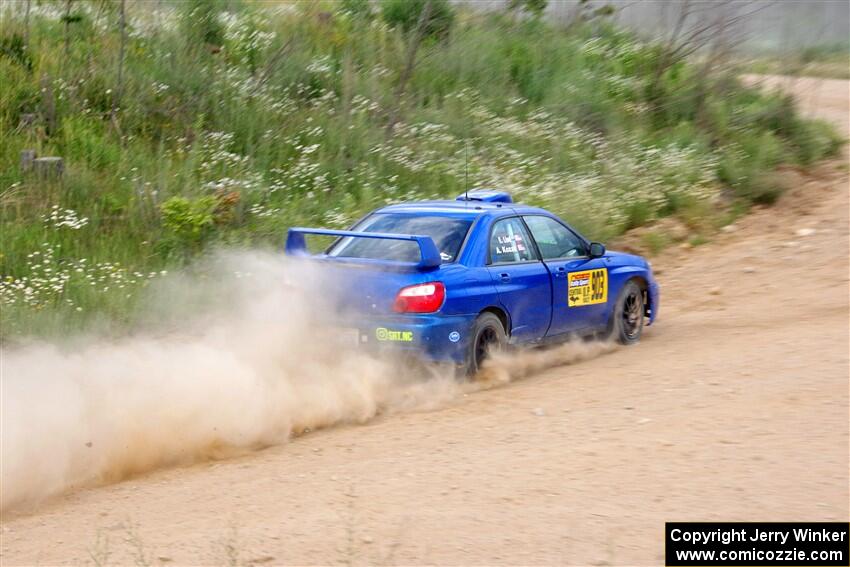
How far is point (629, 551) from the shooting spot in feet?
17.1

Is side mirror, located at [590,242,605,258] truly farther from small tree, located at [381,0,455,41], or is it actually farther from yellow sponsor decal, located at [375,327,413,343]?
small tree, located at [381,0,455,41]

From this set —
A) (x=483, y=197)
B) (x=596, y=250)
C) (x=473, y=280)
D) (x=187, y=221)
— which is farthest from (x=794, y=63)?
(x=473, y=280)

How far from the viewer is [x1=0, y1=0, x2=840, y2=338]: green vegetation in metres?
13.0

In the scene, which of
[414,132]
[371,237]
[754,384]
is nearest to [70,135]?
[414,132]

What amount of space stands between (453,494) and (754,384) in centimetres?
320

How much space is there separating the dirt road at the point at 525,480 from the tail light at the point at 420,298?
823 millimetres

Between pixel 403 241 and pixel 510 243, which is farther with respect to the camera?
pixel 510 243

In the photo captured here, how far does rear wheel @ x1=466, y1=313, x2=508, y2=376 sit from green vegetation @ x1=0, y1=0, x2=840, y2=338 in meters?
4.01

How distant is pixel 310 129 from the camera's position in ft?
54.6

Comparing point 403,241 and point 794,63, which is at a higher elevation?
point 794,63

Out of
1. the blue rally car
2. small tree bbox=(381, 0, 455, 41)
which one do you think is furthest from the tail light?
small tree bbox=(381, 0, 455, 41)

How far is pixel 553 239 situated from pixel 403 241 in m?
1.83

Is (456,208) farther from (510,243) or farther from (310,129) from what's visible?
(310,129)

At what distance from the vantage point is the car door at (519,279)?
9477 mm
